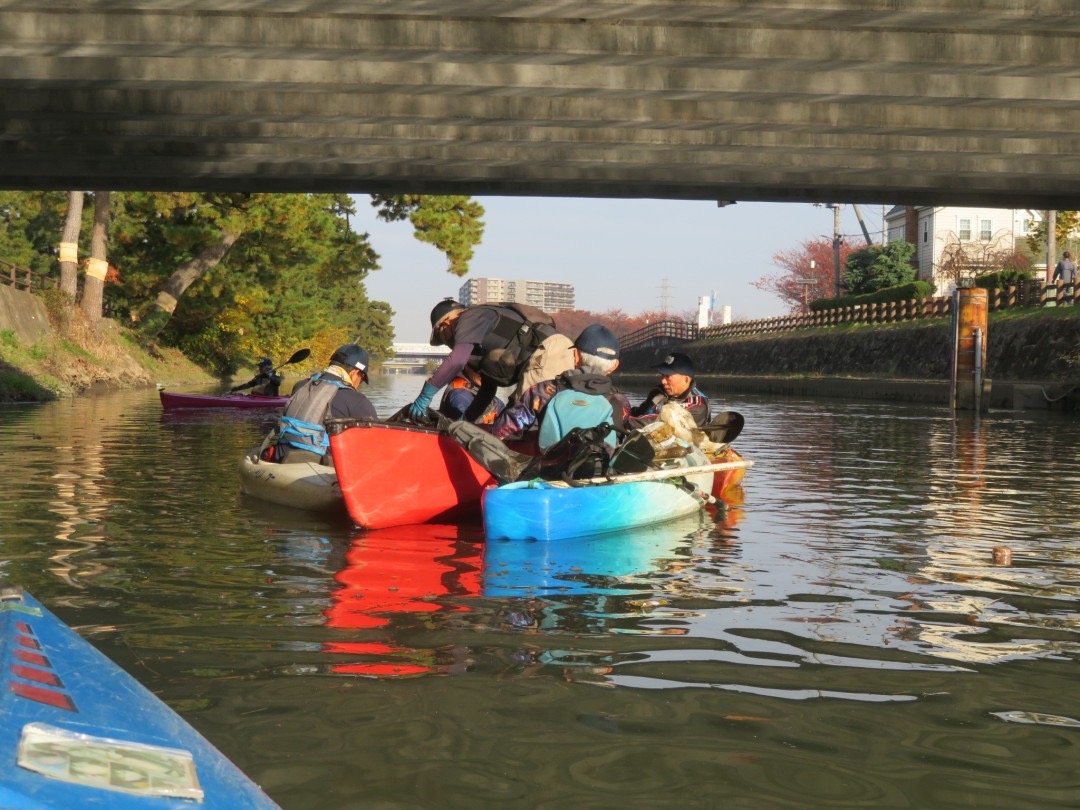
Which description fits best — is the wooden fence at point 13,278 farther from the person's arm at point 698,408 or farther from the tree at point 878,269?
the tree at point 878,269

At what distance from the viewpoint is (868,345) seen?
44.1 meters

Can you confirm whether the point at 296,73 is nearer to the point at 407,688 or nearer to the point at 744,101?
the point at 744,101

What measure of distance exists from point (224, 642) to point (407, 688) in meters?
1.16

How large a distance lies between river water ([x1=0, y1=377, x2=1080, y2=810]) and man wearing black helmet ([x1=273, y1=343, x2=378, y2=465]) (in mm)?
795

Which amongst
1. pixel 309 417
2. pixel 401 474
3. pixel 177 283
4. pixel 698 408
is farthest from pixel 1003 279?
pixel 401 474

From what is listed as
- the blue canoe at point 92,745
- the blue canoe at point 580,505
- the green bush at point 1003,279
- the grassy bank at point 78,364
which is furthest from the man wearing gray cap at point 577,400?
the green bush at point 1003,279

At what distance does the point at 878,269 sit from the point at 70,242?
36441mm

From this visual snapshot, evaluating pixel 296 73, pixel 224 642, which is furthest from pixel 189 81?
pixel 224 642

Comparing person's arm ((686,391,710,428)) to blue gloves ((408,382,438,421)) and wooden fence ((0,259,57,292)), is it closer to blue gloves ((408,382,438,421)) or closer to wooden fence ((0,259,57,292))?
blue gloves ((408,382,438,421))

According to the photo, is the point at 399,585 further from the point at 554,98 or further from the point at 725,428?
the point at 554,98

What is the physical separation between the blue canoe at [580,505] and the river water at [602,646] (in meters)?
0.18

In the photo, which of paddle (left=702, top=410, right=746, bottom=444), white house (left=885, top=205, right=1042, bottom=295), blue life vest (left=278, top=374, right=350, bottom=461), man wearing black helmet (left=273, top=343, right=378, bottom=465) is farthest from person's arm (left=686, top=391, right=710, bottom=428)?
white house (left=885, top=205, right=1042, bottom=295)

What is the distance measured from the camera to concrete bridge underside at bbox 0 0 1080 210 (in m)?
10.5

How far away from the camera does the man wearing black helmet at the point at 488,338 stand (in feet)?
34.6
